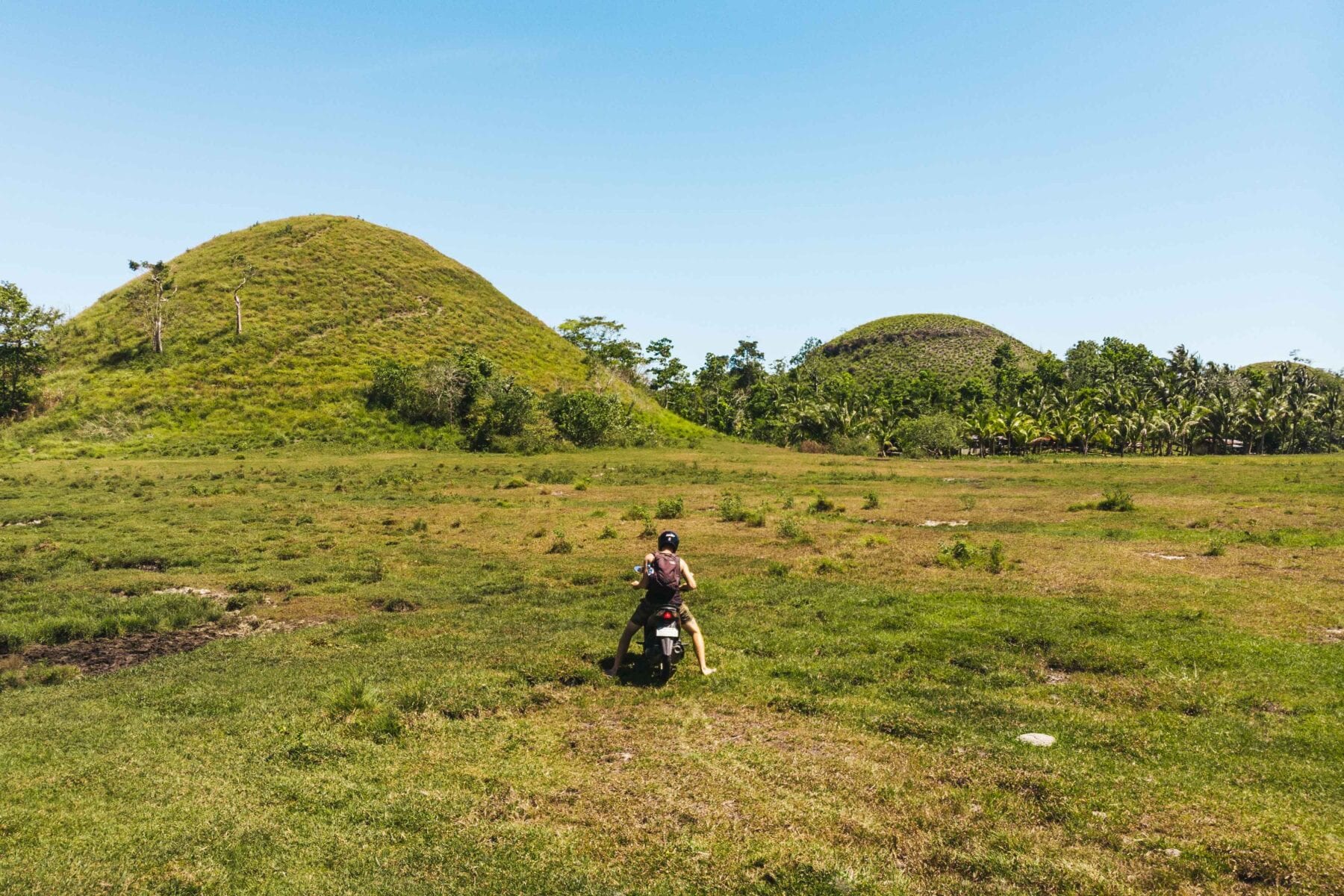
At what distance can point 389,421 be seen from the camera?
77625mm

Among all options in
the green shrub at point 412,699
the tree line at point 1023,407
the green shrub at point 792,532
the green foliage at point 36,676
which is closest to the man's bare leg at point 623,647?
the green shrub at point 412,699

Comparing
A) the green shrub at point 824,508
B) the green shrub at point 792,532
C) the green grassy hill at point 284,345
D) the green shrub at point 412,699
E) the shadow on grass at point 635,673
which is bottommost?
the green shrub at point 412,699

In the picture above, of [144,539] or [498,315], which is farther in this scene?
[498,315]

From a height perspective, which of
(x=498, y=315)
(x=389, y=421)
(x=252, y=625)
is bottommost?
(x=252, y=625)

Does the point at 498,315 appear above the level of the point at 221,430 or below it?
above

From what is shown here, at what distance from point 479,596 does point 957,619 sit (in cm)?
1104

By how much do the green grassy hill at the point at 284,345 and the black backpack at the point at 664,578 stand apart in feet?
213

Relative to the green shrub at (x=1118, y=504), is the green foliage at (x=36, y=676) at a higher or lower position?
lower

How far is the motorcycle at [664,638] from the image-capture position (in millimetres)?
11398

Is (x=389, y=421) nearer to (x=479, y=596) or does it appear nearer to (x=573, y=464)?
(x=573, y=464)

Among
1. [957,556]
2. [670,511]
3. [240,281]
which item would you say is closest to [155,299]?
[240,281]

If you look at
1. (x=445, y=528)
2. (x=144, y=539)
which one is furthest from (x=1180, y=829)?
(x=144, y=539)

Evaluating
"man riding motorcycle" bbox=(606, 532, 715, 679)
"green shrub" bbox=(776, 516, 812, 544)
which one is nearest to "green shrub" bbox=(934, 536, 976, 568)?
"green shrub" bbox=(776, 516, 812, 544)

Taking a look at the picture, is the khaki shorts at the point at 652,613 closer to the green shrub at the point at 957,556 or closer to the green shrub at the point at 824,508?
the green shrub at the point at 957,556
